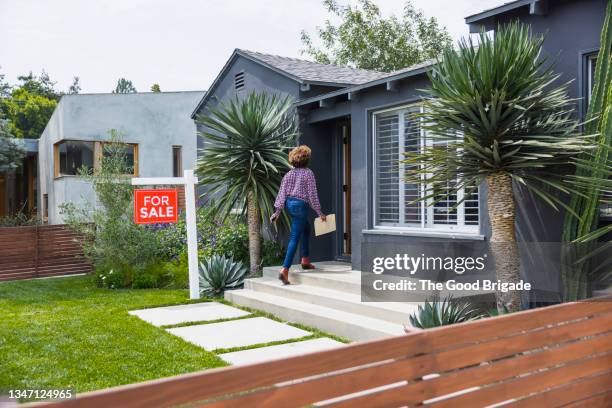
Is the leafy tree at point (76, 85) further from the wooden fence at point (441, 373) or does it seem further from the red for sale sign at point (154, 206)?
the wooden fence at point (441, 373)

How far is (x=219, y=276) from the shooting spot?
888 cm

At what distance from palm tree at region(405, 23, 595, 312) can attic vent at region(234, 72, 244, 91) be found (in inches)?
253

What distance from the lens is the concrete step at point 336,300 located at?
5911 millimetres

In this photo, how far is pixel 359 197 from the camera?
8.40 m

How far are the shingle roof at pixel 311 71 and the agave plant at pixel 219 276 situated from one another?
3.23 metres

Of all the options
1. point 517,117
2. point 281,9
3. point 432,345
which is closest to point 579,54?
point 517,117

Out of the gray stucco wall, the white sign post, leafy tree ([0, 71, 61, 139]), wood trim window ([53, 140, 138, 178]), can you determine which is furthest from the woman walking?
leafy tree ([0, 71, 61, 139])

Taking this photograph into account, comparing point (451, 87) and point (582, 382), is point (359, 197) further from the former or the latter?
point (582, 382)

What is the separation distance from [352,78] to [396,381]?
28.4 feet

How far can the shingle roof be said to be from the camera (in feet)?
31.8

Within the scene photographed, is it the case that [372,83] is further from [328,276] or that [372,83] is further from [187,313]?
[187,313]

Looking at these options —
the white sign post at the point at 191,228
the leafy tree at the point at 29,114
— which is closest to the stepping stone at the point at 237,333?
the white sign post at the point at 191,228

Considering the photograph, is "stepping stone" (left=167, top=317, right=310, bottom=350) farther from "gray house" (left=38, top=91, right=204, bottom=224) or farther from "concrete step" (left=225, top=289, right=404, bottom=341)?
"gray house" (left=38, top=91, right=204, bottom=224)

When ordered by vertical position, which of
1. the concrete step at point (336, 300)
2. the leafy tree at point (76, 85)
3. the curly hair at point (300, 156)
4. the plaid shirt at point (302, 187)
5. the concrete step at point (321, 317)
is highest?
the leafy tree at point (76, 85)
